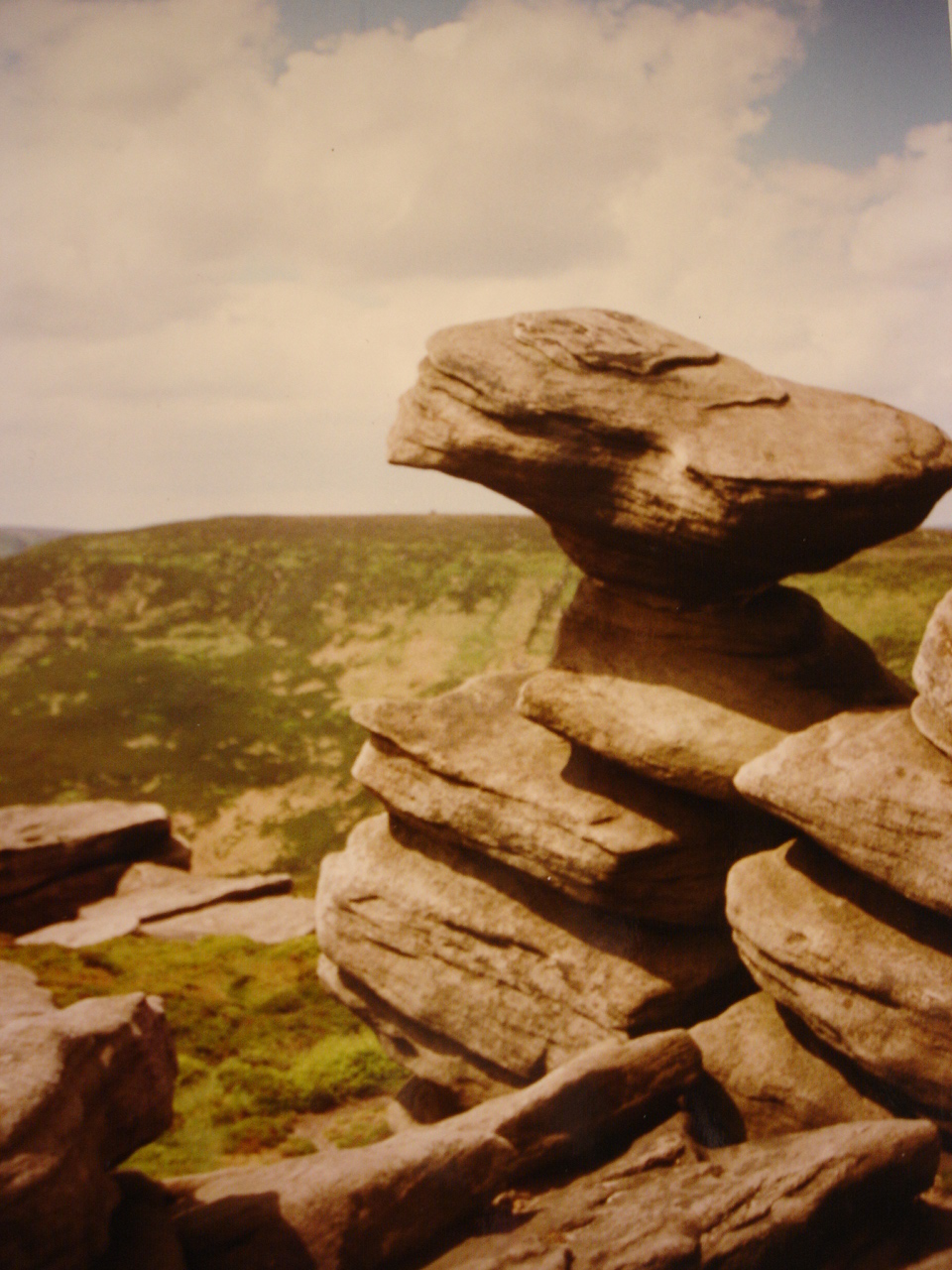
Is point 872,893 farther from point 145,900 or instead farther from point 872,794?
point 145,900

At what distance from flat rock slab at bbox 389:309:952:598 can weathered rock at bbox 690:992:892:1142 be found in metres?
8.84

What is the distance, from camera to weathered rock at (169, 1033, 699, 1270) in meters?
11.6

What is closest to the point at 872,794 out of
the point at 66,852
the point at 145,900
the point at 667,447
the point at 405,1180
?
the point at 667,447

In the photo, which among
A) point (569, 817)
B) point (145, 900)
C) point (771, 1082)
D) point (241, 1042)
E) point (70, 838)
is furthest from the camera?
Answer: point (70, 838)

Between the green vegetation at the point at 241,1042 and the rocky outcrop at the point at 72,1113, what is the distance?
7.03 metres

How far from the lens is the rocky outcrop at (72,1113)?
364 inches

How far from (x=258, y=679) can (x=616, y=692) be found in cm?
5062

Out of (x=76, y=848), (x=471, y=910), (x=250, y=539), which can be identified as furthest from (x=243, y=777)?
(x=471, y=910)

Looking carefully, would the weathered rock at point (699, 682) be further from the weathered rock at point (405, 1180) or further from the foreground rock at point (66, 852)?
the foreground rock at point (66, 852)

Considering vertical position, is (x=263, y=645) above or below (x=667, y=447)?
below

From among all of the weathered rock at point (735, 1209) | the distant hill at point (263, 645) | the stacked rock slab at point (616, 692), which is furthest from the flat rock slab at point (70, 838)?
the weathered rock at point (735, 1209)

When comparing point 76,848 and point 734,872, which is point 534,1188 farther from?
point 76,848

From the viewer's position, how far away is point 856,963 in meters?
14.0

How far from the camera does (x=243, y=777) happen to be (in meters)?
55.6
